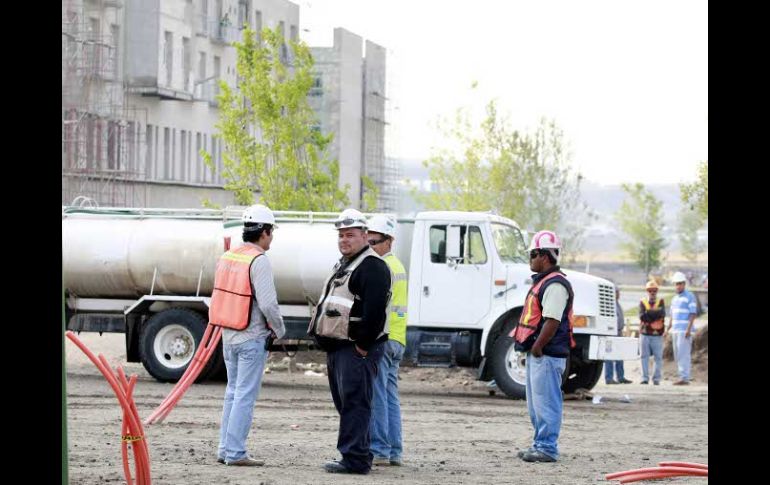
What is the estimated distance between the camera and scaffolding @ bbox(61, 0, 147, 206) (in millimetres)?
41344

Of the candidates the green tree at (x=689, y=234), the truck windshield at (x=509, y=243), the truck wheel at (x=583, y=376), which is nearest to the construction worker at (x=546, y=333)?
→ the truck windshield at (x=509, y=243)

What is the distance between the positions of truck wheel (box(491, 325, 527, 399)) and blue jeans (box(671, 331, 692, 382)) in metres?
5.53

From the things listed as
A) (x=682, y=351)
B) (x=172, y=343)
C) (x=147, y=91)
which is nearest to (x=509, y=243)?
(x=172, y=343)

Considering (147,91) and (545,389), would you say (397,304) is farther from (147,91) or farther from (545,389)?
(147,91)

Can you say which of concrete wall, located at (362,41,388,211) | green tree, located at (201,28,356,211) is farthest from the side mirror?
concrete wall, located at (362,41,388,211)

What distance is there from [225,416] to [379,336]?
1474mm

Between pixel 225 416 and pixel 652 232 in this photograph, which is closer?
pixel 225 416

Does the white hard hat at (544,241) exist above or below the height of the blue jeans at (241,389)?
above

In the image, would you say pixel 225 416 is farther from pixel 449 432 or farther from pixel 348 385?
pixel 449 432

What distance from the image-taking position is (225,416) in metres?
11.0

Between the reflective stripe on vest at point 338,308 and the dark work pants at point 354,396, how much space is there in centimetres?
17

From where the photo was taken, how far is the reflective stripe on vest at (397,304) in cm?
1162

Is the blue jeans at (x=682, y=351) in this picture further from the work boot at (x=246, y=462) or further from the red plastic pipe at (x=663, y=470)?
the work boot at (x=246, y=462)
